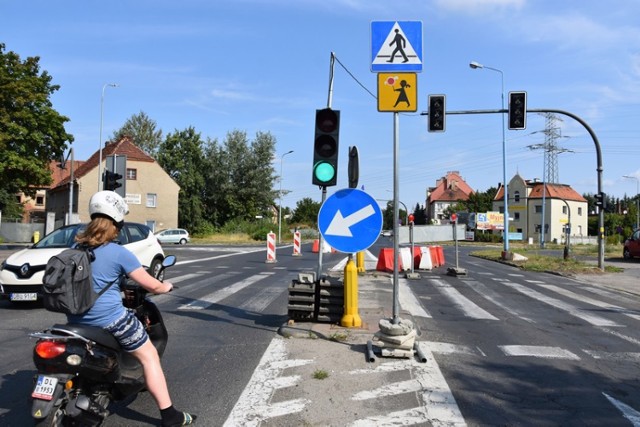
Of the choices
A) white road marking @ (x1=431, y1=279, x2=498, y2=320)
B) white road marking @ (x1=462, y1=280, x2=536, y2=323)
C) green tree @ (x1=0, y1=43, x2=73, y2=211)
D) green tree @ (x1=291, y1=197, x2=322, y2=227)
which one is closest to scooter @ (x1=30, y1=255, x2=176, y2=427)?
white road marking @ (x1=431, y1=279, x2=498, y2=320)

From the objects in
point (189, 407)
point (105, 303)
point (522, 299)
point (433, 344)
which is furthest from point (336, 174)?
point (522, 299)

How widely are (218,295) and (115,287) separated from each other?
7.94 meters

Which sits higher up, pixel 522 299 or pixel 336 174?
pixel 336 174

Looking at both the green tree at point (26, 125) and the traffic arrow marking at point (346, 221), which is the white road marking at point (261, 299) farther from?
the green tree at point (26, 125)

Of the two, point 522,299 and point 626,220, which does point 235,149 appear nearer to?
point 522,299

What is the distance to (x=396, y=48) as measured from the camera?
657cm

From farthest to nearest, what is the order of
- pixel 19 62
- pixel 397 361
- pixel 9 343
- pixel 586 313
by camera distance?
pixel 19 62 < pixel 586 313 < pixel 9 343 < pixel 397 361

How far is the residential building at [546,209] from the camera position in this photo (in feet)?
270

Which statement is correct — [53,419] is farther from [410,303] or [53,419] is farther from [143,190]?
[143,190]

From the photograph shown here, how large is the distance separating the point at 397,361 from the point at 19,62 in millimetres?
30359

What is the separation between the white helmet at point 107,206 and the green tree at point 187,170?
6390 centimetres

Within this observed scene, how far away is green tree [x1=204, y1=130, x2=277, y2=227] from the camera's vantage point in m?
68.6

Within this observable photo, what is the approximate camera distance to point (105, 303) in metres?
3.54

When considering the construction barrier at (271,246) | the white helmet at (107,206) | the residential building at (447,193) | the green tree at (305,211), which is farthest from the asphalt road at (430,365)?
the residential building at (447,193)
